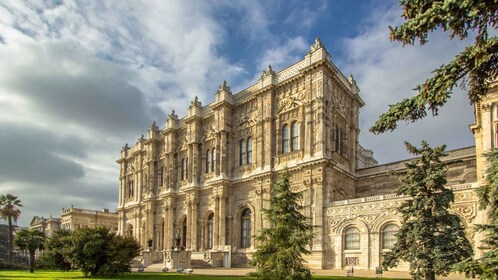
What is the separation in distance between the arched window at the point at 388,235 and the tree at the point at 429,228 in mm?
9255

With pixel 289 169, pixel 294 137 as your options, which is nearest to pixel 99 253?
pixel 289 169

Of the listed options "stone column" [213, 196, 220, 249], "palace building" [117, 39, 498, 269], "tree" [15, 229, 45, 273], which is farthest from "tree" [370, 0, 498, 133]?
"tree" [15, 229, 45, 273]

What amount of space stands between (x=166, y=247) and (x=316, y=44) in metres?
27.2

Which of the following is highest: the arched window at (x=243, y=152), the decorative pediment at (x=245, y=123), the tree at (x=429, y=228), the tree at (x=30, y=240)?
the decorative pediment at (x=245, y=123)

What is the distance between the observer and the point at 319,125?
3297cm

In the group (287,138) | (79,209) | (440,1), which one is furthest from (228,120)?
(79,209)

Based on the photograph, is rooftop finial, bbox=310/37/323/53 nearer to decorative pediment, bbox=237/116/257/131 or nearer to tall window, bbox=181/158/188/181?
decorative pediment, bbox=237/116/257/131

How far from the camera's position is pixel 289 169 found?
3412 cm

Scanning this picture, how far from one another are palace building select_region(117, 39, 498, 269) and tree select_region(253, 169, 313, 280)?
521cm

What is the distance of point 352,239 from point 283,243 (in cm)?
1006

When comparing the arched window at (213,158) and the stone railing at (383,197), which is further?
the arched window at (213,158)

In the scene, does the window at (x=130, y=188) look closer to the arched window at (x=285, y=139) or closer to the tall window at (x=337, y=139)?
the arched window at (x=285, y=139)

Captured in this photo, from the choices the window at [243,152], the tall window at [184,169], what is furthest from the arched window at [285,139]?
the tall window at [184,169]

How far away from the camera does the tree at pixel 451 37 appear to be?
742 centimetres
